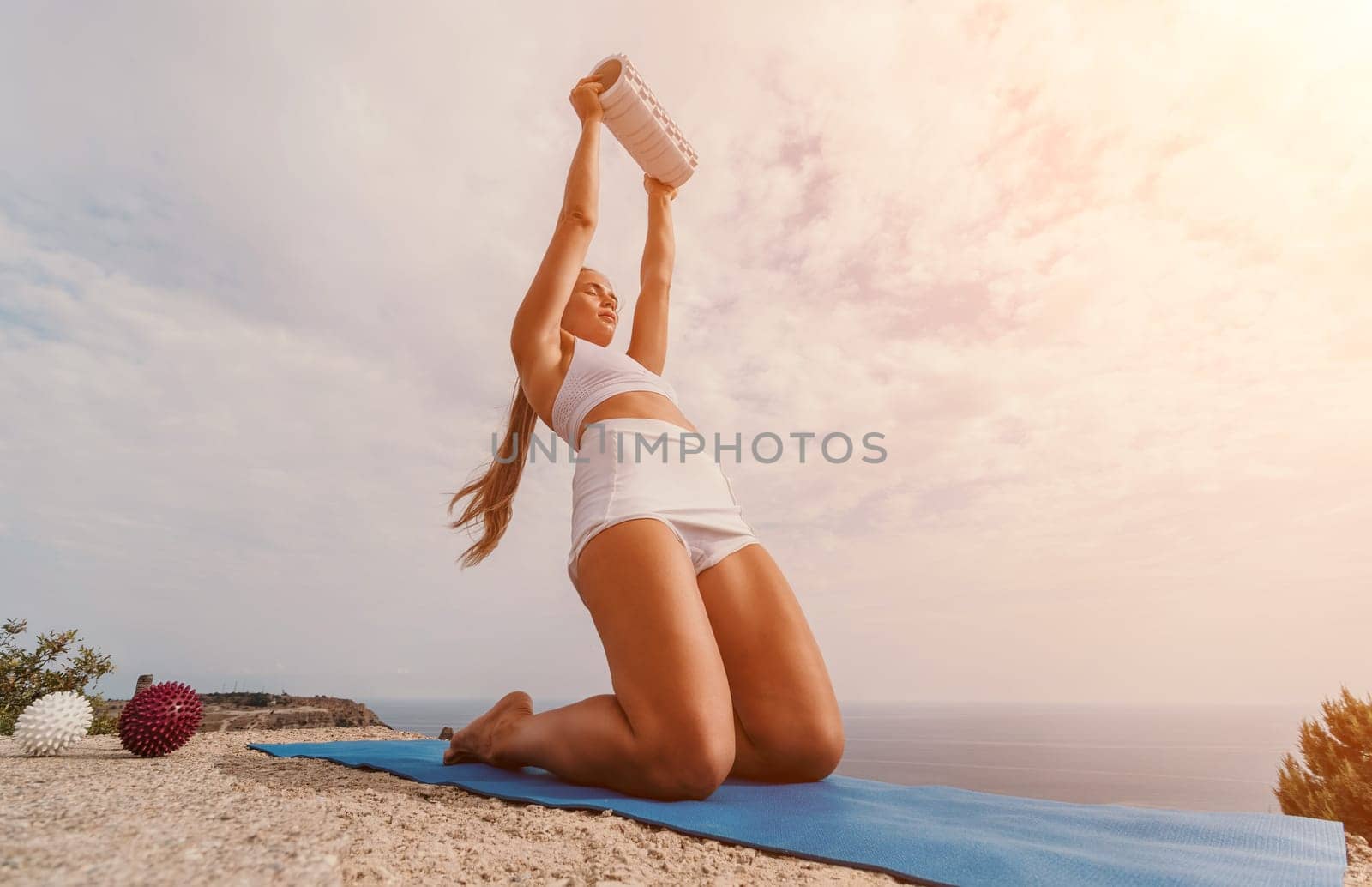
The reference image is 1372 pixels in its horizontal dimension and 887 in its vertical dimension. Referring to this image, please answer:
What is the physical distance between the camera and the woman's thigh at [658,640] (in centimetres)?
191

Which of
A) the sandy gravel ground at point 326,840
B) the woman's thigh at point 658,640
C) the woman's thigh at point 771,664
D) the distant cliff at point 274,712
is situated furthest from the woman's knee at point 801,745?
the distant cliff at point 274,712

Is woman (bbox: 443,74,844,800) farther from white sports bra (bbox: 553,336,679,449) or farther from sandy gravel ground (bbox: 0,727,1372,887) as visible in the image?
sandy gravel ground (bbox: 0,727,1372,887)

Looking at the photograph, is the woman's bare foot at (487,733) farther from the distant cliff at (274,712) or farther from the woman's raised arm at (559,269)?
the distant cliff at (274,712)

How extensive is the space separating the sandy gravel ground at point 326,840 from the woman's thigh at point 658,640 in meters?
0.29

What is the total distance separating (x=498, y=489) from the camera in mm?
3090

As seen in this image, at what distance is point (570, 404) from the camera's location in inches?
101

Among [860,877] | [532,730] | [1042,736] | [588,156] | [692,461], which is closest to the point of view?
[860,877]

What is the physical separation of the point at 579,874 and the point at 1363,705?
4369mm

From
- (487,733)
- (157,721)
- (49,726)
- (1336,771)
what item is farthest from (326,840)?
(1336,771)

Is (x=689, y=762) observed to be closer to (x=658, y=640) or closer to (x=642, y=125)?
(x=658, y=640)

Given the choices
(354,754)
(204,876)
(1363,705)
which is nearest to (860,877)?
(204,876)

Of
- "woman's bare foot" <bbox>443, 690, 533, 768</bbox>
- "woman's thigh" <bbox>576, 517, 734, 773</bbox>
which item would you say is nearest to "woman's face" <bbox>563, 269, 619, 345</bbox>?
"woman's thigh" <bbox>576, 517, 734, 773</bbox>

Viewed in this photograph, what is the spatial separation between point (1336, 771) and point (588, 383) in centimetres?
417

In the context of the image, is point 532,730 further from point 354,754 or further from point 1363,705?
point 1363,705
